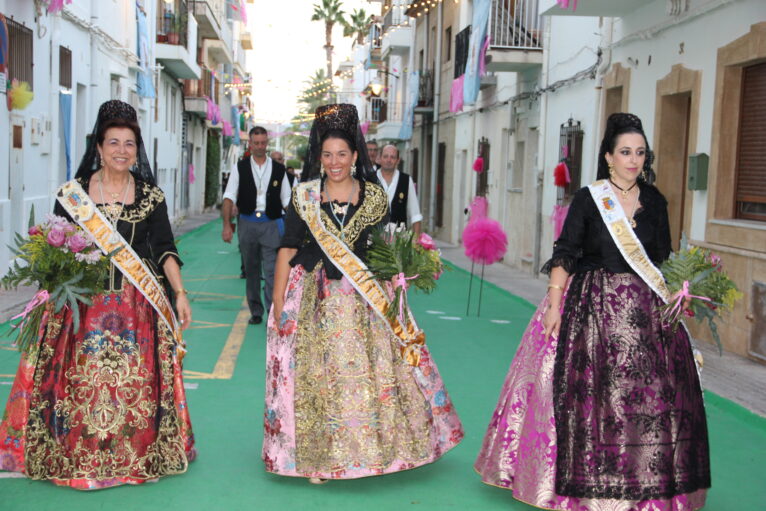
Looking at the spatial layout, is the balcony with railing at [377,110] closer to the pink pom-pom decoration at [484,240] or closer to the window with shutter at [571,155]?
the window with shutter at [571,155]

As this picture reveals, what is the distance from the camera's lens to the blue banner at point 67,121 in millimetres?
15016

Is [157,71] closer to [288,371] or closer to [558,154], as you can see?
[558,154]

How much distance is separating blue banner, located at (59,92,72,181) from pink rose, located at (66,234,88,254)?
1113cm

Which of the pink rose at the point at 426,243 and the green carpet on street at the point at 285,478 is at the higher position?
the pink rose at the point at 426,243

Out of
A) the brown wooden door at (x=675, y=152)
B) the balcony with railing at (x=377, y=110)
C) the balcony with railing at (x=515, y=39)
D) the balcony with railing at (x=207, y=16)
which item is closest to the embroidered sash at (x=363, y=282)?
the brown wooden door at (x=675, y=152)

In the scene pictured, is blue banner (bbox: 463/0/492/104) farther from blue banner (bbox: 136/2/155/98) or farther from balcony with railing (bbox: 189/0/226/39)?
balcony with railing (bbox: 189/0/226/39)

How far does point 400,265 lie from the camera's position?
4.85m

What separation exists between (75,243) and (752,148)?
676 centimetres

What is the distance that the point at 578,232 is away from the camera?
4555 millimetres

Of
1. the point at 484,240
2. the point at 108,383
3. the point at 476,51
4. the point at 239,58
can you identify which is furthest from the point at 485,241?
the point at 239,58

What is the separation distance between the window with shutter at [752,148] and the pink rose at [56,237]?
663cm

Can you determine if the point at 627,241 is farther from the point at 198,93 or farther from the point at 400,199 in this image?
the point at 198,93

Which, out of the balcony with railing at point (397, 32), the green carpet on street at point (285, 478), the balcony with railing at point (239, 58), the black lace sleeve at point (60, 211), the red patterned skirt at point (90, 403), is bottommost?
the green carpet on street at point (285, 478)

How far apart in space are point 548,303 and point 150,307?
1.93 metres
